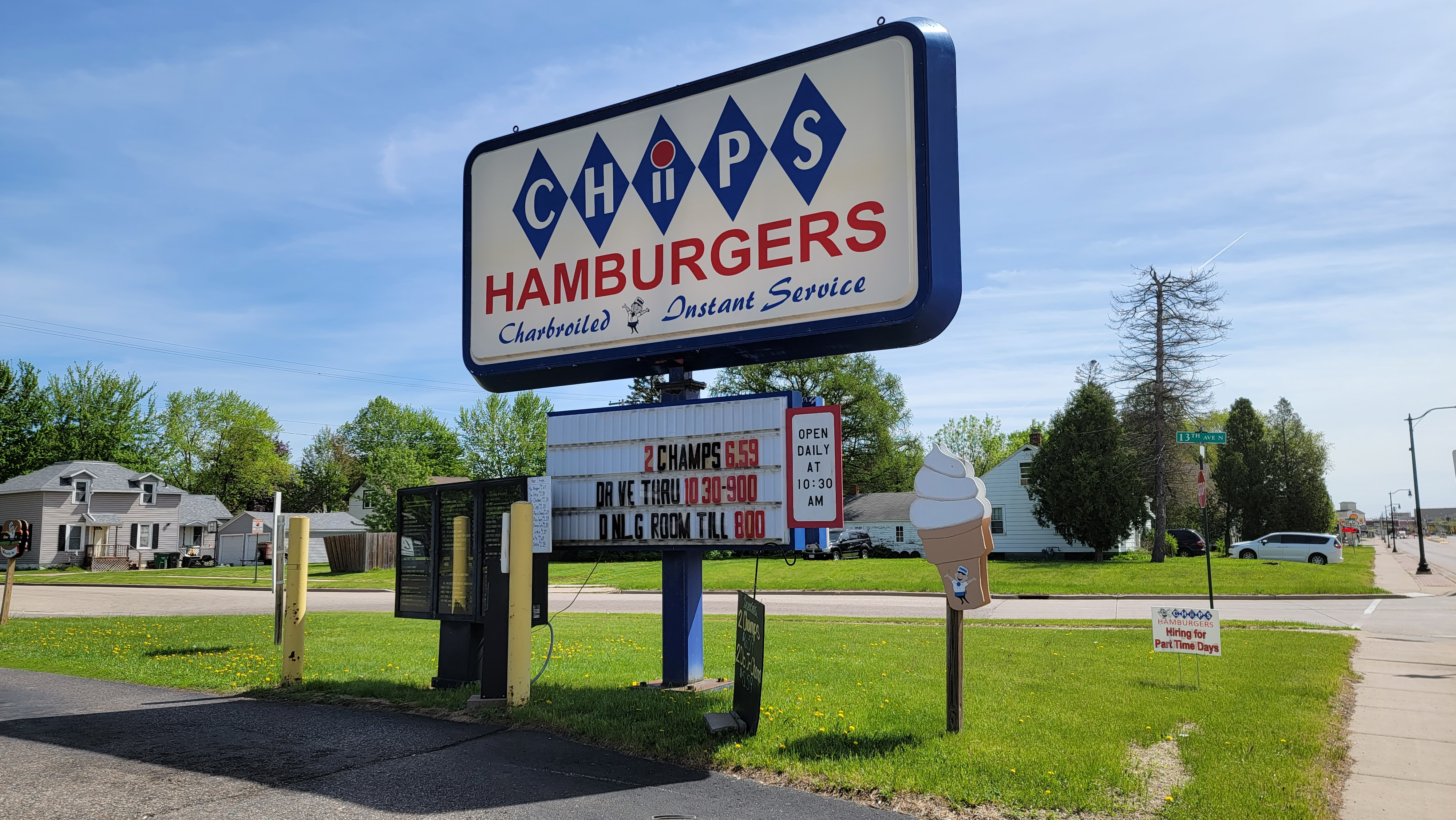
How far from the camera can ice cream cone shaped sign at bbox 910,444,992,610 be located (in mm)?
7875

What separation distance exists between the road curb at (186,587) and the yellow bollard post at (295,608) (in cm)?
2281

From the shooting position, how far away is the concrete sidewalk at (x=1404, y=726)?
627cm

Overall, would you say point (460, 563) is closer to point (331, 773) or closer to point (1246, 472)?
point (331, 773)

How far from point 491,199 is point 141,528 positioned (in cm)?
6248

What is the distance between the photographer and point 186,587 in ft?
124

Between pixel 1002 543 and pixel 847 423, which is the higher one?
pixel 847 423

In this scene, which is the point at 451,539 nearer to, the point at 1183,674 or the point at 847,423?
the point at 1183,674

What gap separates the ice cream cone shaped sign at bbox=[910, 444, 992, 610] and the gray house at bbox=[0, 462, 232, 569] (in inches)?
2419

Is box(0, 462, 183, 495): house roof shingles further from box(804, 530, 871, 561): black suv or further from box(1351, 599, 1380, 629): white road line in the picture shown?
box(1351, 599, 1380, 629): white road line

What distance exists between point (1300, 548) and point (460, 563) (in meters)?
41.8

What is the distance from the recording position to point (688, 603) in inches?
405

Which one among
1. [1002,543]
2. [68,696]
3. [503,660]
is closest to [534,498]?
[503,660]

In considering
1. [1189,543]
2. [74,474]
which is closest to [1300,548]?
[1189,543]

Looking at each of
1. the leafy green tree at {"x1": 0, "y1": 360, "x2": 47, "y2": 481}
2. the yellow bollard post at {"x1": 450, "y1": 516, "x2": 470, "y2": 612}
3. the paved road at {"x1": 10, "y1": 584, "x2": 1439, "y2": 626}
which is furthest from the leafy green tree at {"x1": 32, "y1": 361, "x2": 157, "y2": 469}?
the yellow bollard post at {"x1": 450, "y1": 516, "x2": 470, "y2": 612}
